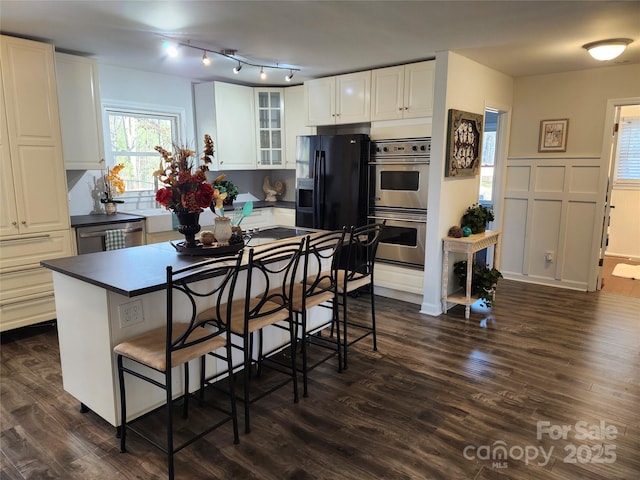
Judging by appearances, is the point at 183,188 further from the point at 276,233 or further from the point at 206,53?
the point at 206,53

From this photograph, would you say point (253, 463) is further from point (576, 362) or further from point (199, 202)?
point (576, 362)

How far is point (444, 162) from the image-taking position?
162 inches

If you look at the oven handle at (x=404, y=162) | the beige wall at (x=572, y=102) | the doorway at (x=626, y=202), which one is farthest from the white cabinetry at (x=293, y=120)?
the doorway at (x=626, y=202)

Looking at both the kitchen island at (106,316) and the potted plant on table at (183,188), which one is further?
the potted plant on table at (183,188)

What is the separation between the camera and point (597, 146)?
4832mm

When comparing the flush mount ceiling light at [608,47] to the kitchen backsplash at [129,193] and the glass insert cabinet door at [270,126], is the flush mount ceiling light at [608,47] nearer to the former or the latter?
the glass insert cabinet door at [270,126]

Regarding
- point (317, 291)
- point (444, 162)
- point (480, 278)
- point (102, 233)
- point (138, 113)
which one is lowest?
point (480, 278)

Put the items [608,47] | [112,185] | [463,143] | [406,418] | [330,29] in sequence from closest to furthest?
[406,418]
[330,29]
[608,47]
[463,143]
[112,185]

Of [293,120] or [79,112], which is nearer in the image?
[79,112]

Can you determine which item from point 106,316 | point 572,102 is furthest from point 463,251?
point 106,316

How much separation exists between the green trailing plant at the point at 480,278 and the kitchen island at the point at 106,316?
286cm

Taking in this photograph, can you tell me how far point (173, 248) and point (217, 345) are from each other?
0.99m

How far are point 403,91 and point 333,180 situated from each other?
46.8 inches

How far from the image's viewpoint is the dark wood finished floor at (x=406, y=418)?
7.01 ft
